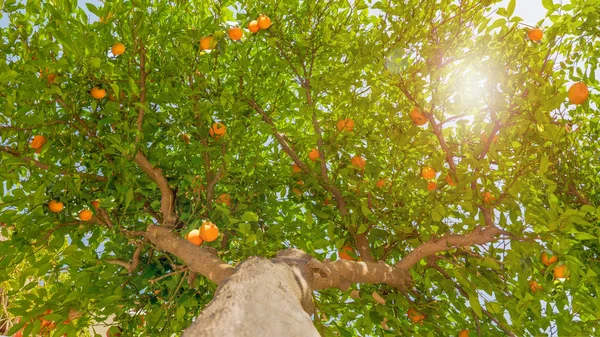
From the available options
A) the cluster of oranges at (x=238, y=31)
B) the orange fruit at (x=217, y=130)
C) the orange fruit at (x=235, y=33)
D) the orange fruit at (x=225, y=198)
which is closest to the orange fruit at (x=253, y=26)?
the cluster of oranges at (x=238, y=31)

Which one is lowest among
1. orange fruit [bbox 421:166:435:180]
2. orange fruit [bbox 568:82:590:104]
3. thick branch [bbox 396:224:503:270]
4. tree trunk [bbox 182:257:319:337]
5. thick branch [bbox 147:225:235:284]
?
tree trunk [bbox 182:257:319:337]

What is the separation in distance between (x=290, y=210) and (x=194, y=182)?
97cm

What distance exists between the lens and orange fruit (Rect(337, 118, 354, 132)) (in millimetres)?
2991

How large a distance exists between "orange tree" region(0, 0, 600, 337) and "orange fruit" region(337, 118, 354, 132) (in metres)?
0.05

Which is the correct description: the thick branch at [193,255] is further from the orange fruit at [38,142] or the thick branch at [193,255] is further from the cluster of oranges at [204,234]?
the orange fruit at [38,142]

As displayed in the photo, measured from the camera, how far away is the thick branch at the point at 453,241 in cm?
235

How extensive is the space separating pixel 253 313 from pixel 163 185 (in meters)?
2.13

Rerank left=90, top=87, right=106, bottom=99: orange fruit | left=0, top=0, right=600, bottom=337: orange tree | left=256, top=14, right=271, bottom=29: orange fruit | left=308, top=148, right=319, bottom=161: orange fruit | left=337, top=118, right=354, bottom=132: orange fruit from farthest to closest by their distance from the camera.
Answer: left=308, top=148, right=319, bottom=161: orange fruit < left=337, top=118, right=354, bottom=132: orange fruit < left=256, top=14, right=271, bottom=29: orange fruit < left=90, top=87, right=106, bottom=99: orange fruit < left=0, top=0, right=600, bottom=337: orange tree

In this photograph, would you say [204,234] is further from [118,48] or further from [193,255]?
[118,48]

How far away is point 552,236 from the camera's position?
2.07m

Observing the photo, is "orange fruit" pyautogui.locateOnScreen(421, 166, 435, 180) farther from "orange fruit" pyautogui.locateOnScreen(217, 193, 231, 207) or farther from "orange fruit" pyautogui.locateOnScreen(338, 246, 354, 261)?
"orange fruit" pyautogui.locateOnScreen(217, 193, 231, 207)

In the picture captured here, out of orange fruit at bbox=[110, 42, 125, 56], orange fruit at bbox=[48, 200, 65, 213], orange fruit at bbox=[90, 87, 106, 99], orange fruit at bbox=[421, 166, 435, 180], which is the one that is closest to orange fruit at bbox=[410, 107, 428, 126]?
orange fruit at bbox=[421, 166, 435, 180]

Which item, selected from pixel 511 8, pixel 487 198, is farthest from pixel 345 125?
pixel 511 8

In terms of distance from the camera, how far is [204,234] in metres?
2.45
